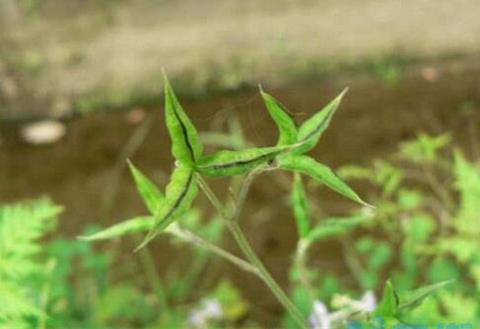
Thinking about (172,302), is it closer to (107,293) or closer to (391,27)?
(107,293)

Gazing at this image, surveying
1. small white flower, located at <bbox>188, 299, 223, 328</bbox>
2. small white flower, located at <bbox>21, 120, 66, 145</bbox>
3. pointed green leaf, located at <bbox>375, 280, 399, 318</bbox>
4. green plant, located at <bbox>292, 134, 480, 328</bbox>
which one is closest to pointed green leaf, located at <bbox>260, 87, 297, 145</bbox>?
pointed green leaf, located at <bbox>375, 280, 399, 318</bbox>

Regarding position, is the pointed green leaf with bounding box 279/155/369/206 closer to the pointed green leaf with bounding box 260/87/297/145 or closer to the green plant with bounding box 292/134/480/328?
the pointed green leaf with bounding box 260/87/297/145

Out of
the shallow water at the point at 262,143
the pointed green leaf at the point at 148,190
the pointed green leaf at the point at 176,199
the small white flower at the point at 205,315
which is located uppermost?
the shallow water at the point at 262,143

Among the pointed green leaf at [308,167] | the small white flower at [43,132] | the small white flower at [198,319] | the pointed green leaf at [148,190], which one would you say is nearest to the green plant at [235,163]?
the pointed green leaf at [308,167]

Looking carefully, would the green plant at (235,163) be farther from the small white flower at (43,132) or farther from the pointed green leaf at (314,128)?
the small white flower at (43,132)

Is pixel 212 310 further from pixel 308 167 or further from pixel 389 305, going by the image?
pixel 308 167

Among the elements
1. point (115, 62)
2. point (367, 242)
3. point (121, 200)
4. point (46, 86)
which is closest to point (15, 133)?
point (46, 86)
